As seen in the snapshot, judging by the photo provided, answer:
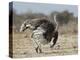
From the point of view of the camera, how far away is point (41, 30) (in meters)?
2.00

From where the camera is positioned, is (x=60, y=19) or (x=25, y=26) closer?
(x=25, y=26)

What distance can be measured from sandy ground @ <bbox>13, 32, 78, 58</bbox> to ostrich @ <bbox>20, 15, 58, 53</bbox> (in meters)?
0.04

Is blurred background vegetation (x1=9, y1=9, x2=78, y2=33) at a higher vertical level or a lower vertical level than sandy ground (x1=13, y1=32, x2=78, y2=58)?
higher

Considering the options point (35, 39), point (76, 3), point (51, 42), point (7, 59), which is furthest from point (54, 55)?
point (76, 3)

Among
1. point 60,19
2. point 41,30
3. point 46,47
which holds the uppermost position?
point 60,19

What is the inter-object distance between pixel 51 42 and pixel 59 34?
0.40ft

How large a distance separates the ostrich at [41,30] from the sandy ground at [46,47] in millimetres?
45

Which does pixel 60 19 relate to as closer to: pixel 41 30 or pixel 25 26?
pixel 41 30

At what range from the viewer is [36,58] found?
2.00 metres

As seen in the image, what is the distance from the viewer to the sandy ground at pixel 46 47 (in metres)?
1.90

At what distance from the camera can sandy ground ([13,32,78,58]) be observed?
1900mm

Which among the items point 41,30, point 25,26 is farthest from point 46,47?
point 25,26

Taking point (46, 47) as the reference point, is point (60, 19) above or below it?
above

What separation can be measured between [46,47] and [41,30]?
0.18 metres
